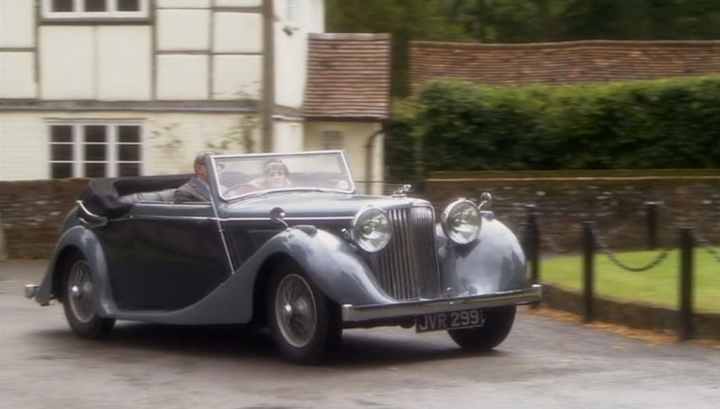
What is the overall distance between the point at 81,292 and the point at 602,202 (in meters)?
Answer: 10.9

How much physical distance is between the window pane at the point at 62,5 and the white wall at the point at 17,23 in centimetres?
35

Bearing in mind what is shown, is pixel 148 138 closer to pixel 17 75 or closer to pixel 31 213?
pixel 17 75

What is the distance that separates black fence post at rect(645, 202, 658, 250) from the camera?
65.6 feet

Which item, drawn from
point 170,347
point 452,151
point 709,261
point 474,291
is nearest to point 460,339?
point 474,291

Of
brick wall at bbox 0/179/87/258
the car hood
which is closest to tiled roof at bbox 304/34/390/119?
brick wall at bbox 0/179/87/258

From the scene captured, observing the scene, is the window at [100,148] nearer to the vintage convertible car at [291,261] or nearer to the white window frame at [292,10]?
the white window frame at [292,10]

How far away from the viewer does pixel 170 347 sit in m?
11.5

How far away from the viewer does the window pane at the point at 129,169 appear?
2278 centimetres

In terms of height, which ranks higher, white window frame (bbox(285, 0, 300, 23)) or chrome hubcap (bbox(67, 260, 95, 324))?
white window frame (bbox(285, 0, 300, 23))

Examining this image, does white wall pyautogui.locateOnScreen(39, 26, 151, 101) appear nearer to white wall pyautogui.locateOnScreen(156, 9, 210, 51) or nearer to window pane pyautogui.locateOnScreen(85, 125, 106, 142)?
white wall pyautogui.locateOnScreen(156, 9, 210, 51)

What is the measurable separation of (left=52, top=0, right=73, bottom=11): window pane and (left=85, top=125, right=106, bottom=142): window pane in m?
1.89

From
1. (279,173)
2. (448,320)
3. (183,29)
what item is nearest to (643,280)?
(279,173)

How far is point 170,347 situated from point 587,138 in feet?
48.6

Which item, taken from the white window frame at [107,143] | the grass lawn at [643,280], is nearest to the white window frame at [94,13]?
the white window frame at [107,143]
